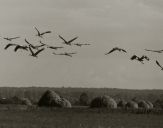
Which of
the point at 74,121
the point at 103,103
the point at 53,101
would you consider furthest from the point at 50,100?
the point at 74,121

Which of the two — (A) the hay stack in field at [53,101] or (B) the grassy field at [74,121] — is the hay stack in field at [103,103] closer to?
(A) the hay stack in field at [53,101]

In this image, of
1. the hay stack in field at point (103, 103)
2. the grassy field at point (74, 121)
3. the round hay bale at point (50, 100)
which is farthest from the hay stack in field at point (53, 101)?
the grassy field at point (74, 121)

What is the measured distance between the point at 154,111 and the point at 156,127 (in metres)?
23.8

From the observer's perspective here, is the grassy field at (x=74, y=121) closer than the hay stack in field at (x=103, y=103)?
Yes

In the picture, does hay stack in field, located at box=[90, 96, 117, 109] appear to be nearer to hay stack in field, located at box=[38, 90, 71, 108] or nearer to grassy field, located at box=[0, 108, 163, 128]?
hay stack in field, located at box=[38, 90, 71, 108]

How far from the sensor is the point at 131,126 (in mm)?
38906

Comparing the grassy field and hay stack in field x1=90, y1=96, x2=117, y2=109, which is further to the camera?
hay stack in field x1=90, y1=96, x2=117, y2=109

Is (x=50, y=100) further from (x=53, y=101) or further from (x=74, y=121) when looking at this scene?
(x=74, y=121)

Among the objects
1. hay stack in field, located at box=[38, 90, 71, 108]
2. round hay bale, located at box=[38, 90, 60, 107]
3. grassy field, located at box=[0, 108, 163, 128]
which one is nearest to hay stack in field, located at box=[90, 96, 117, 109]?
hay stack in field, located at box=[38, 90, 71, 108]

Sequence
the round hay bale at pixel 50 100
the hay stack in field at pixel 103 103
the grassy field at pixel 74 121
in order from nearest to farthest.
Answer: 1. the grassy field at pixel 74 121
2. the round hay bale at pixel 50 100
3. the hay stack in field at pixel 103 103

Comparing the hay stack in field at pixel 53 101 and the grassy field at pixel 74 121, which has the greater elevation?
the hay stack in field at pixel 53 101

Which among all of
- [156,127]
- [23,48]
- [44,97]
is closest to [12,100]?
[44,97]

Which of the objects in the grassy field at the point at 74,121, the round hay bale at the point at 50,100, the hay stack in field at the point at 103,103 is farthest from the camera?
the hay stack in field at the point at 103,103

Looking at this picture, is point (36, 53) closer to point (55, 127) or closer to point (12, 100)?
point (55, 127)
